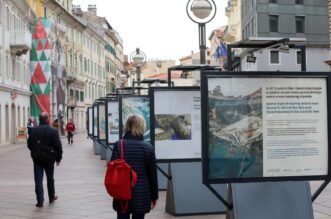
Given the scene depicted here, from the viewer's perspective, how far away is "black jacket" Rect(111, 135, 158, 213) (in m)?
6.85

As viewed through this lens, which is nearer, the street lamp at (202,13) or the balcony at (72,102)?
the street lamp at (202,13)

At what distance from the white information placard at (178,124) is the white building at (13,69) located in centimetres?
3444

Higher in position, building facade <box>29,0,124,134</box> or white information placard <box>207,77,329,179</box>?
building facade <box>29,0,124,134</box>

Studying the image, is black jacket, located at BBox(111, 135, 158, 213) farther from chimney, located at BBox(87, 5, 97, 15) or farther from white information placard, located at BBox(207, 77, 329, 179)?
chimney, located at BBox(87, 5, 97, 15)

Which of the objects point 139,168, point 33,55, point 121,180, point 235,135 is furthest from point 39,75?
point 121,180

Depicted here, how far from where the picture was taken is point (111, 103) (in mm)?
22578

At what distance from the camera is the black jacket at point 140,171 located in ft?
22.5

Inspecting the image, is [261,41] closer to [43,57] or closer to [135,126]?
[135,126]

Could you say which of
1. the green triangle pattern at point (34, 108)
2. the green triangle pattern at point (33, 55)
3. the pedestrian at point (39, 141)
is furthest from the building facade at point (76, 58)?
the pedestrian at point (39, 141)

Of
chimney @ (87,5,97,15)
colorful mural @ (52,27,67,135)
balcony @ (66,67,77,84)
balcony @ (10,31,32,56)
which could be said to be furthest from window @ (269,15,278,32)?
chimney @ (87,5,97,15)

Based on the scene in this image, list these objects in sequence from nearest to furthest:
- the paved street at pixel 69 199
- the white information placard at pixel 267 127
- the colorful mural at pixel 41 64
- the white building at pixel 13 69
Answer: the white information placard at pixel 267 127 < the paved street at pixel 69 199 < the white building at pixel 13 69 < the colorful mural at pixel 41 64

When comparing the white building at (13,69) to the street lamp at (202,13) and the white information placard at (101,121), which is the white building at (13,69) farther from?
the street lamp at (202,13)

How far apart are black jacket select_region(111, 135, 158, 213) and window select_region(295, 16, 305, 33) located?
58.0m

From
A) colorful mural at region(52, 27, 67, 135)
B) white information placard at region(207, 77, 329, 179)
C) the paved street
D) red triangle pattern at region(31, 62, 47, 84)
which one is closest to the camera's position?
white information placard at region(207, 77, 329, 179)
